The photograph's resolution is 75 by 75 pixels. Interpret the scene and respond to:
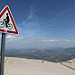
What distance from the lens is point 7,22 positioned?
355 cm

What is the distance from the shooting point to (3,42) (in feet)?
11.3

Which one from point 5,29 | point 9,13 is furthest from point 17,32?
point 9,13

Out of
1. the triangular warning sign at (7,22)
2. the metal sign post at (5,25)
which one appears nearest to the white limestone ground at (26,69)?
the metal sign post at (5,25)

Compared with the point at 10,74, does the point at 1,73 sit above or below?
above

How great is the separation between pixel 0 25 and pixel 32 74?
9018 millimetres

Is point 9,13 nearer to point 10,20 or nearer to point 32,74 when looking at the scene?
point 10,20

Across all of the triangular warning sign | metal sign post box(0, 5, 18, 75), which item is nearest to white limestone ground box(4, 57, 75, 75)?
metal sign post box(0, 5, 18, 75)

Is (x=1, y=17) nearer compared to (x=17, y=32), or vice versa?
(x=1, y=17)

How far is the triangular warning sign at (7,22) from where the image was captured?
344 cm

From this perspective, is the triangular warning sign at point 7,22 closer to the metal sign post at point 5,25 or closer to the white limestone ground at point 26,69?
the metal sign post at point 5,25

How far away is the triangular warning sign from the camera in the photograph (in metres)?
3.44

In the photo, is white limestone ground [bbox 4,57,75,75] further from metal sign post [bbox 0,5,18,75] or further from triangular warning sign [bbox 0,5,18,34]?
triangular warning sign [bbox 0,5,18,34]

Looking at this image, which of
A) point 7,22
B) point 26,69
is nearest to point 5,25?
point 7,22

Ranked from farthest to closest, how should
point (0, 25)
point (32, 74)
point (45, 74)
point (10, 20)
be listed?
point (45, 74)
point (32, 74)
point (10, 20)
point (0, 25)
